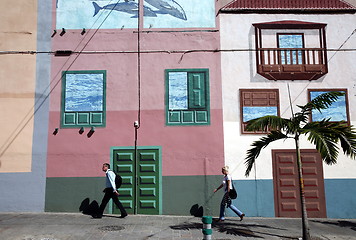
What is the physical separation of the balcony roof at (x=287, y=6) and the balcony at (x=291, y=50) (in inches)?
20.7

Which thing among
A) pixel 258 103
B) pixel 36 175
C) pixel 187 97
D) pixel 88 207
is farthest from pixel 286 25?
pixel 36 175

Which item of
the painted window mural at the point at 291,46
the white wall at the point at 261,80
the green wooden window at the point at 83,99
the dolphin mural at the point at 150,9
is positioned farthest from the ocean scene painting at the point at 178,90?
the painted window mural at the point at 291,46

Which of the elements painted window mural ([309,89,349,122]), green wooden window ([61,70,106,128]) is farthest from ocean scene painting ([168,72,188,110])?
painted window mural ([309,89,349,122])

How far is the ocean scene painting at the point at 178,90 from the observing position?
39.9ft

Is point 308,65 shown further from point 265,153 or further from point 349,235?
point 349,235

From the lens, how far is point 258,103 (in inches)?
→ 481

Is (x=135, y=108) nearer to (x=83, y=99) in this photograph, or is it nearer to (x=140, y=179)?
(x=83, y=99)

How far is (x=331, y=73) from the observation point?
40.8 ft

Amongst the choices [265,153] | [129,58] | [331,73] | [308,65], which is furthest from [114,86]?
[331,73]

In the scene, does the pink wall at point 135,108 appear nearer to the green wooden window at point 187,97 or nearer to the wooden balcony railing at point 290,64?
the green wooden window at point 187,97

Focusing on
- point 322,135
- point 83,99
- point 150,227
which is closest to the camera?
point 322,135

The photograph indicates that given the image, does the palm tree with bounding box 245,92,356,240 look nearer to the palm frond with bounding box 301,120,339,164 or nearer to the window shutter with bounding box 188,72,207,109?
the palm frond with bounding box 301,120,339,164

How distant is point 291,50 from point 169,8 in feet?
14.9

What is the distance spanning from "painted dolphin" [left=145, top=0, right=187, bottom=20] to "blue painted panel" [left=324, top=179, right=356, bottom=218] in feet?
24.9
